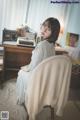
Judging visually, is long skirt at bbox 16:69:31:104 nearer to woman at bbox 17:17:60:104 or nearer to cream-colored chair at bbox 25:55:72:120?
woman at bbox 17:17:60:104

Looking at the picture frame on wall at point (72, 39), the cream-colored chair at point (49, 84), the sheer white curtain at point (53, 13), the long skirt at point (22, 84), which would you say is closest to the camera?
the cream-colored chair at point (49, 84)

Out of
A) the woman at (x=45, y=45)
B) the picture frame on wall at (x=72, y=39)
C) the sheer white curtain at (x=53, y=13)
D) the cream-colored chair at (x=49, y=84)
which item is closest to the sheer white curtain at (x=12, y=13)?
the sheer white curtain at (x=53, y=13)

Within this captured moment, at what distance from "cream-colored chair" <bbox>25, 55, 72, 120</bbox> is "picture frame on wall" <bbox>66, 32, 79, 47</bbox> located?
151 cm

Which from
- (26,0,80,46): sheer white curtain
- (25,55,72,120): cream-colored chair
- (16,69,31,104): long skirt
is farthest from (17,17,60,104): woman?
(26,0,80,46): sheer white curtain

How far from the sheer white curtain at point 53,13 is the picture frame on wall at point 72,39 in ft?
0.50

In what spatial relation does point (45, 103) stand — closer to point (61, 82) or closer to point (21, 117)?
point (61, 82)

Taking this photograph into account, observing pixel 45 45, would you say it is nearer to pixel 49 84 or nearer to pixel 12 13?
pixel 49 84

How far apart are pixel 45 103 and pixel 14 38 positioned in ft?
5.49

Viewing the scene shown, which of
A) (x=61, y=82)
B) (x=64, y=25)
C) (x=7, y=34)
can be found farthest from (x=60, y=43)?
(x=61, y=82)

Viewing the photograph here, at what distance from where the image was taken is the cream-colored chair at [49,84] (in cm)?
180

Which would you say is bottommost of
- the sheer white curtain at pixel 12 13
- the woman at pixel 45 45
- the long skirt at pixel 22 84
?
the long skirt at pixel 22 84

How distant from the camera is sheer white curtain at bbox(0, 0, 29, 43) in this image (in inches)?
133

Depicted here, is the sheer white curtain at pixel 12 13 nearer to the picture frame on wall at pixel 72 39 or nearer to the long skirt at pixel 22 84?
the picture frame on wall at pixel 72 39

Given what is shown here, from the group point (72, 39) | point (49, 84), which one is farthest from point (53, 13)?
point (49, 84)
